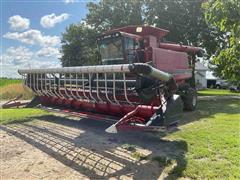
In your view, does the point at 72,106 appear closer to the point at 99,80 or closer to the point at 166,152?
the point at 99,80

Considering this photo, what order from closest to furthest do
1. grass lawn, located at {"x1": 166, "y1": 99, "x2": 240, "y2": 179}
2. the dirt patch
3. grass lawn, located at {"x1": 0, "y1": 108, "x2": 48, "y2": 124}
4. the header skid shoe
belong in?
1. grass lawn, located at {"x1": 166, "y1": 99, "x2": 240, "y2": 179}
2. the dirt patch
3. the header skid shoe
4. grass lawn, located at {"x1": 0, "y1": 108, "x2": 48, "y2": 124}

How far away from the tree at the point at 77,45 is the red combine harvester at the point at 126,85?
12.4 m

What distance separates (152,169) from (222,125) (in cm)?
380

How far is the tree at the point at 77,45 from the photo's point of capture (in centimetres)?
2386

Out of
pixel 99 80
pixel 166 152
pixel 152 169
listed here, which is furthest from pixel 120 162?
pixel 99 80

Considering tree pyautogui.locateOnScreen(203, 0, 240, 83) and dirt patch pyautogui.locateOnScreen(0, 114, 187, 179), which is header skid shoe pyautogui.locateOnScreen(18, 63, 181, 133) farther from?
tree pyautogui.locateOnScreen(203, 0, 240, 83)

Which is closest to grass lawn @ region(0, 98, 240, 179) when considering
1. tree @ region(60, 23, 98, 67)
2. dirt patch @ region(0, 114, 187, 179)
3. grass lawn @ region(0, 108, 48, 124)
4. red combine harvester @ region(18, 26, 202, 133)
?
dirt patch @ region(0, 114, 187, 179)

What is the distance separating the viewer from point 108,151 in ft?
18.5

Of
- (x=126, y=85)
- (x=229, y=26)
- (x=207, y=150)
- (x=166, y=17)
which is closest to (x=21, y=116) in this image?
(x=126, y=85)

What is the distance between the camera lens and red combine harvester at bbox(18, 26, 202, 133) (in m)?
5.74

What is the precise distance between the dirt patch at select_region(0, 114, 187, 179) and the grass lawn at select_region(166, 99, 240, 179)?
0.22 meters

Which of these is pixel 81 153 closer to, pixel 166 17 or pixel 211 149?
pixel 211 149

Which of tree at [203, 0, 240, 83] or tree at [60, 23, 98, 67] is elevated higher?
tree at [60, 23, 98, 67]

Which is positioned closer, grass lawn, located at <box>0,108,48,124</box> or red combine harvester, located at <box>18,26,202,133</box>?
red combine harvester, located at <box>18,26,202,133</box>
